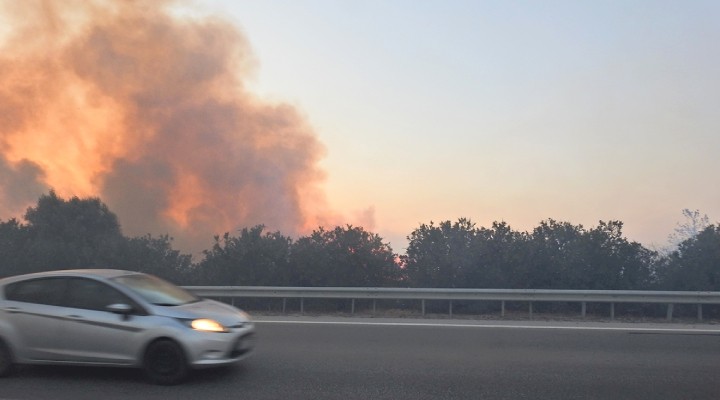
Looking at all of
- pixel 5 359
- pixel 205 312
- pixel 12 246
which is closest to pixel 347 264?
pixel 205 312

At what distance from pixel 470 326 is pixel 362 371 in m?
4.34

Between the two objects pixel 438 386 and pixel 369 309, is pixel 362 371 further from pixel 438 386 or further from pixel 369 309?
pixel 369 309

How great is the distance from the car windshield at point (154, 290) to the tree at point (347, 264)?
846cm

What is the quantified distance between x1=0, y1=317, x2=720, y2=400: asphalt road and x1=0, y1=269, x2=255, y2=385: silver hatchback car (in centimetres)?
28

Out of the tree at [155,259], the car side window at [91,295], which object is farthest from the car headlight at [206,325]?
the tree at [155,259]

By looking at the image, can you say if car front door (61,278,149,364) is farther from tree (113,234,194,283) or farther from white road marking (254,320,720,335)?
tree (113,234,194,283)

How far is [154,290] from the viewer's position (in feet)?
25.2

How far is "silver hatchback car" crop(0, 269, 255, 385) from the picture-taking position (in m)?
7.07

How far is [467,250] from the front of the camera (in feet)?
52.5

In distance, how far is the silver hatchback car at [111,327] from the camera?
23.2ft

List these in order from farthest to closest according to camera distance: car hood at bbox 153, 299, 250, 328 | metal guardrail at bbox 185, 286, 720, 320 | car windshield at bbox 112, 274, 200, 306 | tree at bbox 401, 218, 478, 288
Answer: tree at bbox 401, 218, 478, 288, metal guardrail at bbox 185, 286, 720, 320, car windshield at bbox 112, 274, 200, 306, car hood at bbox 153, 299, 250, 328

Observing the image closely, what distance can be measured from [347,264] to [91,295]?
961 cm

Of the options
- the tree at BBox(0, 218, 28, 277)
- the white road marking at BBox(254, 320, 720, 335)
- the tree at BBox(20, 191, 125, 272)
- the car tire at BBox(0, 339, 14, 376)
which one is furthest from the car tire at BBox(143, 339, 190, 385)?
the tree at BBox(0, 218, 28, 277)

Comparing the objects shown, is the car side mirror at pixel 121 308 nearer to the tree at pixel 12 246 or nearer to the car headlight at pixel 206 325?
the car headlight at pixel 206 325
